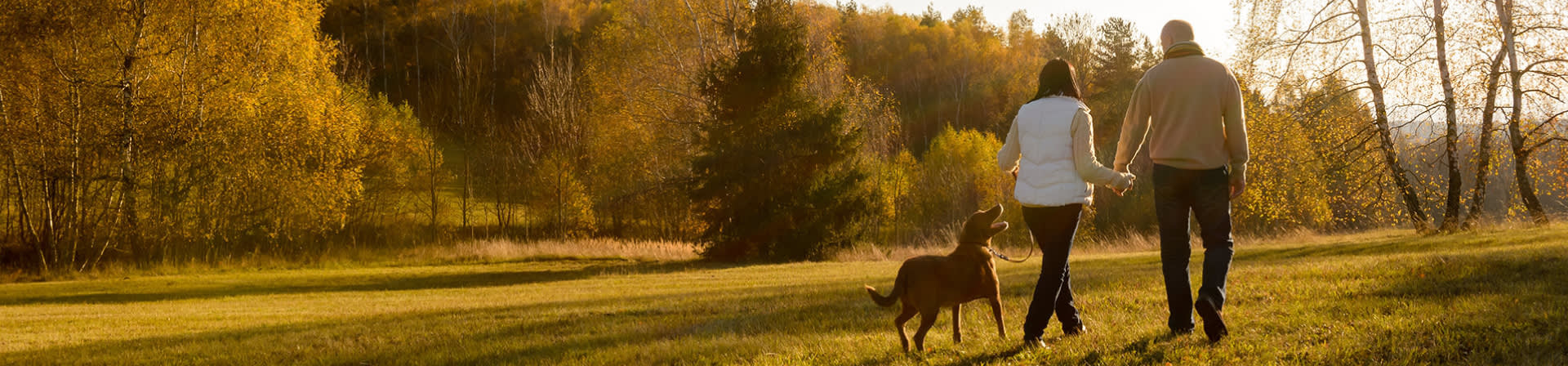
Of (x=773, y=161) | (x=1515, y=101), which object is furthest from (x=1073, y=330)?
(x=773, y=161)

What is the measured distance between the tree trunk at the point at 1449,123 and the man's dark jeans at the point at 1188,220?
17.9 meters

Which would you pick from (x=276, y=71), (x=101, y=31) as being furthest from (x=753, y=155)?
(x=101, y=31)

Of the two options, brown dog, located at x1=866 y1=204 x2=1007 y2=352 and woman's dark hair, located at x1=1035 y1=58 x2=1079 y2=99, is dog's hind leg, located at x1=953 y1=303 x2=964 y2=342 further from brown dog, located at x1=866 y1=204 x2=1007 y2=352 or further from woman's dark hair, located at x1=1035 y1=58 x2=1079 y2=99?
woman's dark hair, located at x1=1035 y1=58 x2=1079 y2=99

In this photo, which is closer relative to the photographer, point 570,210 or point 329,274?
point 329,274

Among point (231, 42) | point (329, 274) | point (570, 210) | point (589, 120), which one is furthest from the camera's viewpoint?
point (589, 120)

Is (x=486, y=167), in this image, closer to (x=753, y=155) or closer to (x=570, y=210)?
(x=570, y=210)

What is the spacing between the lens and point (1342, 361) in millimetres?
4398

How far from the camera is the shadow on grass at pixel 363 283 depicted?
1783cm

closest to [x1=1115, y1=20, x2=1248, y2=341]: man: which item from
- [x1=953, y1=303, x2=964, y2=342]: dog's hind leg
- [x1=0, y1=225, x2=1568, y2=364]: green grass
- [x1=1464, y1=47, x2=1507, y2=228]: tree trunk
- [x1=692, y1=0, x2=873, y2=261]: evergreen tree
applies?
[x1=0, y1=225, x2=1568, y2=364]: green grass

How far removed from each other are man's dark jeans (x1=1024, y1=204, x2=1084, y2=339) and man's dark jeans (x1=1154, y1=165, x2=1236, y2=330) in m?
0.44

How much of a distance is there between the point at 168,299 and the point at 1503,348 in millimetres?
19598

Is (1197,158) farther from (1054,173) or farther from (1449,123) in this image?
(1449,123)

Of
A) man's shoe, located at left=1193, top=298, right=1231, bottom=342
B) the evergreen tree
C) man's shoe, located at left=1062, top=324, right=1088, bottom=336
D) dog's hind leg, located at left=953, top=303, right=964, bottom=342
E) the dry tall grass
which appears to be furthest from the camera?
the dry tall grass

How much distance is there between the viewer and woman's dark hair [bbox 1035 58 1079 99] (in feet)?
16.6
